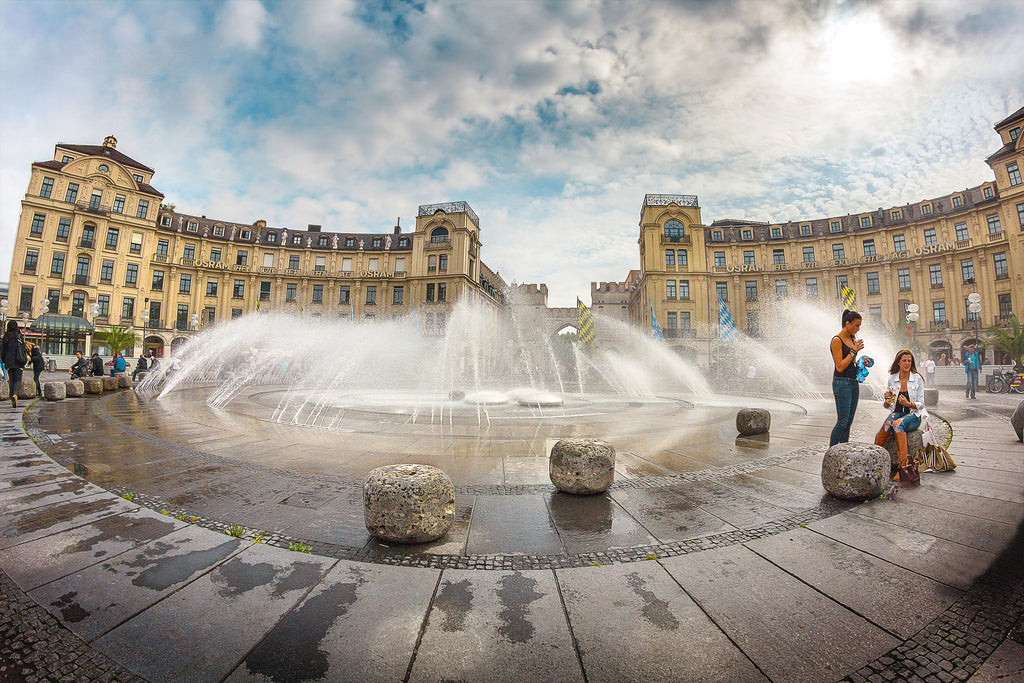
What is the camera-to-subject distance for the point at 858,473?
14.7ft

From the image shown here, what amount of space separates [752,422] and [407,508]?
7.81 metres

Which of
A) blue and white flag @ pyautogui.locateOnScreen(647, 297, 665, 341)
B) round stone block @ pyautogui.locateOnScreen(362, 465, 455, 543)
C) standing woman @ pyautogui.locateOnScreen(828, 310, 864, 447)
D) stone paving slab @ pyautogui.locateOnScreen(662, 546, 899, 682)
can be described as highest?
blue and white flag @ pyautogui.locateOnScreen(647, 297, 665, 341)

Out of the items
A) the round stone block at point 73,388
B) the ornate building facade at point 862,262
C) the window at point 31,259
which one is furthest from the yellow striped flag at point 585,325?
the window at point 31,259

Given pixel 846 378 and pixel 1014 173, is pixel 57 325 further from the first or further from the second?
pixel 1014 173

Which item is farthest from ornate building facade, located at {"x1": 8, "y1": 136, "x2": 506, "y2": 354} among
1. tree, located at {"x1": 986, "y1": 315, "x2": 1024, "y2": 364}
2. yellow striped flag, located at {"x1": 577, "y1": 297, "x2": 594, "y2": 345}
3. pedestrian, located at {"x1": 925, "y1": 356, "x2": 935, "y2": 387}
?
tree, located at {"x1": 986, "y1": 315, "x2": 1024, "y2": 364}

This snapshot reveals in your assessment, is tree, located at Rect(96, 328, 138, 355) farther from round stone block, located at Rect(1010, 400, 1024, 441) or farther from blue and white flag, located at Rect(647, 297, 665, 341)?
round stone block, located at Rect(1010, 400, 1024, 441)

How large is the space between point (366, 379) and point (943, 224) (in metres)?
57.3

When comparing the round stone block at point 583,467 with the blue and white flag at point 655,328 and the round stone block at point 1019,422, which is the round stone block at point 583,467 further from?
the blue and white flag at point 655,328

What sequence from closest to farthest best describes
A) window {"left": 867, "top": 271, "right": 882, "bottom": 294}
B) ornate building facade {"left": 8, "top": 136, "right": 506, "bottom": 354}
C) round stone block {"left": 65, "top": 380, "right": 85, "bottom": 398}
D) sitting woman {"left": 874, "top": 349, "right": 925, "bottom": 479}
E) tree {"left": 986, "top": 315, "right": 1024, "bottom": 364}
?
sitting woman {"left": 874, "top": 349, "right": 925, "bottom": 479} < round stone block {"left": 65, "top": 380, "right": 85, "bottom": 398} < tree {"left": 986, "top": 315, "right": 1024, "bottom": 364} < ornate building facade {"left": 8, "top": 136, "right": 506, "bottom": 354} < window {"left": 867, "top": 271, "right": 882, "bottom": 294}

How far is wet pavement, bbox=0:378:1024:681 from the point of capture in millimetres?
2129

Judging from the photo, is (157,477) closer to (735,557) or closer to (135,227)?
(735,557)

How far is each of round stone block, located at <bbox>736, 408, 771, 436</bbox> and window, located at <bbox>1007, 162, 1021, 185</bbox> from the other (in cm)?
5031

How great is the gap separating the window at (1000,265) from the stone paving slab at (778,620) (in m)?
55.3

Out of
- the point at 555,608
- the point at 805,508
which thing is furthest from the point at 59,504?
the point at 805,508
